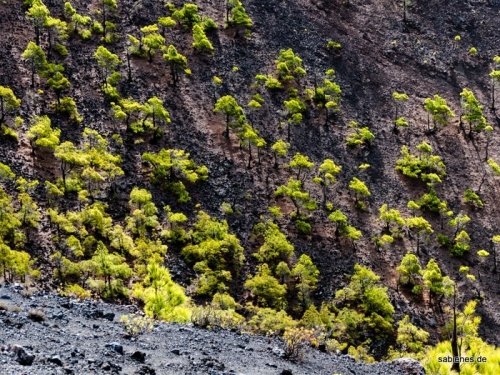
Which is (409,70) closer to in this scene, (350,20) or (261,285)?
(350,20)

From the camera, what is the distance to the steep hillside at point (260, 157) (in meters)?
45.8

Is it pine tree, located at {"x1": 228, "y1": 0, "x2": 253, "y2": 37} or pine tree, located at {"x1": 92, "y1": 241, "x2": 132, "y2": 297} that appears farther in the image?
pine tree, located at {"x1": 228, "y1": 0, "x2": 253, "y2": 37}

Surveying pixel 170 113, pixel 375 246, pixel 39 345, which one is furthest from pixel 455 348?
pixel 170 113

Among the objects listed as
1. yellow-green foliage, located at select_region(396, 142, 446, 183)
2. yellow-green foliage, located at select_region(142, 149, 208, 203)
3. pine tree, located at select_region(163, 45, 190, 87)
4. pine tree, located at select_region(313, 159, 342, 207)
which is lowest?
yellow-green foliage, located at select_region(142, 149, 208, 203)

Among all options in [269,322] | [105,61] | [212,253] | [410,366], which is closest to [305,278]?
[212,253]

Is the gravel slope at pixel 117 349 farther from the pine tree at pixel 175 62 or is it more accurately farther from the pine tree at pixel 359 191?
the pine tree at pixel 175 62

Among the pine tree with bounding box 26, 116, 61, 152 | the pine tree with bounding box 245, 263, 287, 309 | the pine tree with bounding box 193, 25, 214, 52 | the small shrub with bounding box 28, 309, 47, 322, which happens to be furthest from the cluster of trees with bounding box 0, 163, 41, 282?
the pine tree with bounding box 193, 25, 214, 52

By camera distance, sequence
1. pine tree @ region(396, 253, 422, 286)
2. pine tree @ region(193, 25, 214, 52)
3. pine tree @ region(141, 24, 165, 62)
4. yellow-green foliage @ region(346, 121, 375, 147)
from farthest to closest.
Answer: pine tree @ region(193, 25, 214, 52)
yellow-green foliage @ region(346, 121, 375, 147)
pine tree @ region(141, 24, 165, 62)
pine tree @ region(396, 253, 422, 286)

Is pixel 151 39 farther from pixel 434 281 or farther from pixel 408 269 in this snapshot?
pixel 434 281

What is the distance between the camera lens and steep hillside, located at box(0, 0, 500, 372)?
45812 mm

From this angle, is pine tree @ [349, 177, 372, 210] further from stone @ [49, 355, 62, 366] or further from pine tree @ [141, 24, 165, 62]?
stone @ [49, 355, 62, 366]

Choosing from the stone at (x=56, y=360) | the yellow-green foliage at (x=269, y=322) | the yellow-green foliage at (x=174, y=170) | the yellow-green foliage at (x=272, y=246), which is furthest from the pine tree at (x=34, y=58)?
the stone at (x=56, y=360)

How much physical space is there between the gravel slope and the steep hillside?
1635cm

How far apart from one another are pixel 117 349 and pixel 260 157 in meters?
43.1
